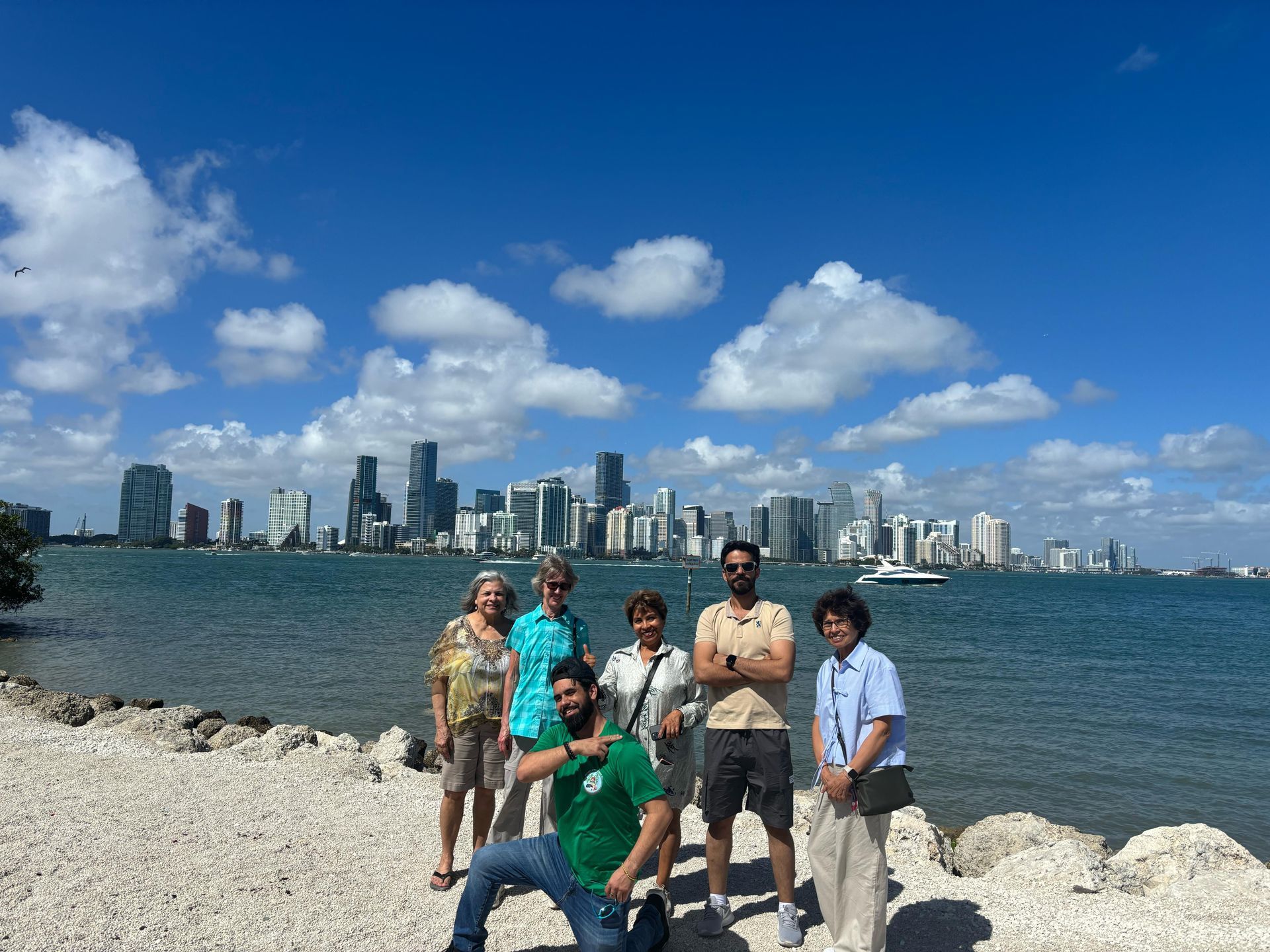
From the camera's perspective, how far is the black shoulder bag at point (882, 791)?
12.0ft

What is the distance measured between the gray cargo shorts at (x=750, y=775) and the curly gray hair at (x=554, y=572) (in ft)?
4.11

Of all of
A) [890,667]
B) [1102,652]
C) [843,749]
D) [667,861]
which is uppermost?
[890,667]

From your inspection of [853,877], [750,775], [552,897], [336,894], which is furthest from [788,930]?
[336,894]

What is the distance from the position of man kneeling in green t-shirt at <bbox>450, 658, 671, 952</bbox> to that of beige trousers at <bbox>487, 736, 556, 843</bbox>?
1.12m

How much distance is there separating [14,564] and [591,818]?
3092 centimetres

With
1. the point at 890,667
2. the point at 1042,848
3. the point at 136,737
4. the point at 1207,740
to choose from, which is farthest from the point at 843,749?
the point at 1207,740

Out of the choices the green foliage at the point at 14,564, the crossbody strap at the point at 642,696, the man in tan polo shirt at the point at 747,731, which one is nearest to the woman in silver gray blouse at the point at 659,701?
the crossbody strap at the point at 642,696

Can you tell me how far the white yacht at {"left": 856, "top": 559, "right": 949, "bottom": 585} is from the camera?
93.9 meters

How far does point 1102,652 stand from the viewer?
30.2 meters

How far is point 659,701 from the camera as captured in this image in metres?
4.52

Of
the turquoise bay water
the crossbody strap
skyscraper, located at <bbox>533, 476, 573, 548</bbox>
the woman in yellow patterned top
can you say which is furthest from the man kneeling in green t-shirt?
skyscraper, located at <bbox>533, 476, 573, 548</bbox>

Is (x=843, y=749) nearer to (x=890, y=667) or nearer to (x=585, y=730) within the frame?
(x=890, y=667)

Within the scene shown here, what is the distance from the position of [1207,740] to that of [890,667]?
15.4 meters

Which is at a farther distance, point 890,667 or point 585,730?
point 890,667
